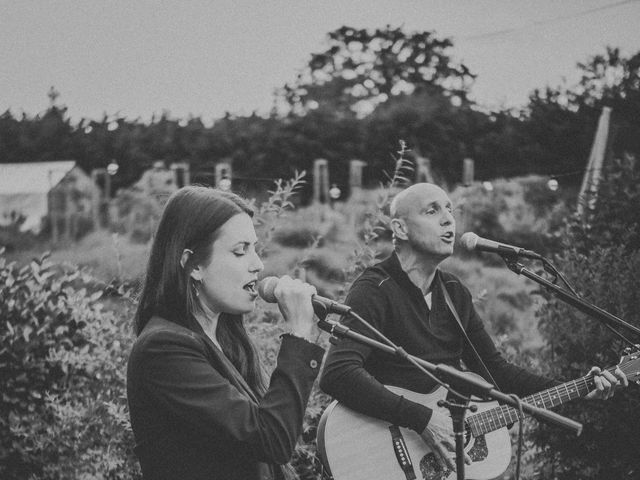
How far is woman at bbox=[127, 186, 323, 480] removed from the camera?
221 centimetres

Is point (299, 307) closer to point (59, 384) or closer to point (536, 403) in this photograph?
point (536, 403)

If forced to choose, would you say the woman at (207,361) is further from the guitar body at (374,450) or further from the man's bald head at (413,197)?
the man's bald head at (413,197)

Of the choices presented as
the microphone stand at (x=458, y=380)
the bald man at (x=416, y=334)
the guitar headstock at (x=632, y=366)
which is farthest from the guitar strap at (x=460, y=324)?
the microphone stand at (x=458, y=380)

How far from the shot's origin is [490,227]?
37.9 feet

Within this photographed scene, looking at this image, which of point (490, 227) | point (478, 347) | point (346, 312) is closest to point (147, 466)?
point (346, 312)

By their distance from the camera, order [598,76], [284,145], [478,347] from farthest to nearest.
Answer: [284,145], [598,76], [478,347]

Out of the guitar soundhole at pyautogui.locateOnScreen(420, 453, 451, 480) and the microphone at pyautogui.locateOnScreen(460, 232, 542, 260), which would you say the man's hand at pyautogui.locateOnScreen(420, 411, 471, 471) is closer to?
the guitar soundhole at pyautogui.locateOnScreen(420, 453, 451, 480)

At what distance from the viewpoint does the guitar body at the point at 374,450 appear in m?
3.50

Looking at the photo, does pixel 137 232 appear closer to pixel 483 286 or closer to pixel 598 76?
pixel 483 286

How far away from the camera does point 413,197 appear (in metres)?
3.91

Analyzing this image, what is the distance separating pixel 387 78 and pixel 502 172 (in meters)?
10.2

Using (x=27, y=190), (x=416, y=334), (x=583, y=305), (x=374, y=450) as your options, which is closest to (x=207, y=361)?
(x=374, y=450)

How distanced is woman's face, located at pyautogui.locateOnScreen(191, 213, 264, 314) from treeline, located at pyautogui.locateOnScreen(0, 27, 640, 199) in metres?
8.19

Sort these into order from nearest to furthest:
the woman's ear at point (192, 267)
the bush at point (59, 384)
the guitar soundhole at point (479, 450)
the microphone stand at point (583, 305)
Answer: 1. the woman's ear at point (192, 267)
2. the microphone stand at point (583, 305)
3. the guitar soundhole at point (479, 450)
4. the bush at point (59, 384)
